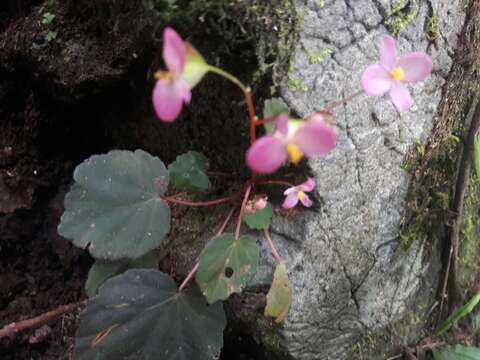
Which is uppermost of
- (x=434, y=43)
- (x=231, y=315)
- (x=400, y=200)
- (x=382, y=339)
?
(x=434, y=43)

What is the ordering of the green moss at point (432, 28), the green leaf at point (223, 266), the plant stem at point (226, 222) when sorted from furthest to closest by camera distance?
the green moss at point (432, 28)
the plant stem at point (226, 222)
the green leaf at point (223, 266)

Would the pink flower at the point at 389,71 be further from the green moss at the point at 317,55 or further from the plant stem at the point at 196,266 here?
the plant stem at the point at 196,266

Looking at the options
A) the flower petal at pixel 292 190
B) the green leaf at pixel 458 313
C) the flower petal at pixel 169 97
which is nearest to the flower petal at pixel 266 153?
the flower petal at pixel 169 97

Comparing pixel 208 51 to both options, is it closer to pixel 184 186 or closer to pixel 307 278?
pixel 184 186

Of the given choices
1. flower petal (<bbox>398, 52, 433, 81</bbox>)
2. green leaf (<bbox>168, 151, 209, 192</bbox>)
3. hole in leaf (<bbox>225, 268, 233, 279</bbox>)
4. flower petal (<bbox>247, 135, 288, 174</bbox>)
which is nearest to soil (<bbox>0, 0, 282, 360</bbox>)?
green leaf (<bbox>168, 151, 209, 192</bbox>)

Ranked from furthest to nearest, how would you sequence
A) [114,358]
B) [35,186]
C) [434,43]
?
[35,186], [434,43], [114,358]

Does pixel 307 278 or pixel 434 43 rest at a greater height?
pixel 434 43

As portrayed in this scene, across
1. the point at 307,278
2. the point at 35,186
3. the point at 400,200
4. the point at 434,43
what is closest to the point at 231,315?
the point at 307,278

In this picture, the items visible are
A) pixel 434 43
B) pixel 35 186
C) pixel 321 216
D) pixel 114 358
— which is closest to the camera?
pixel 114 358
